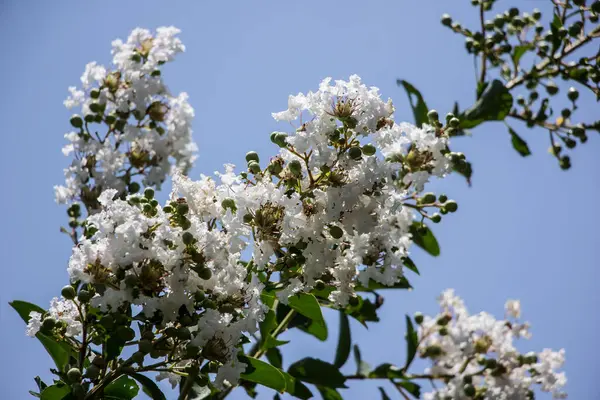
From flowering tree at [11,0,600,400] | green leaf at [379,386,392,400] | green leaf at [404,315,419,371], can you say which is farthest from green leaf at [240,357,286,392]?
green leaf at [404,315,419,371]

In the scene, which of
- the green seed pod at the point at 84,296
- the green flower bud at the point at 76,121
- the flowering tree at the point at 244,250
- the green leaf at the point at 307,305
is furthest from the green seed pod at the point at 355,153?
the green flower bud at the point at 76,121

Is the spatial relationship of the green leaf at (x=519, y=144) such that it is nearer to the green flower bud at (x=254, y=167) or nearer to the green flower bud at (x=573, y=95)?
the green flower bud at (x=573, y=95)

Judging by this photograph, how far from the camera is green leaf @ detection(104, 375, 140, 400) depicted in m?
1.76

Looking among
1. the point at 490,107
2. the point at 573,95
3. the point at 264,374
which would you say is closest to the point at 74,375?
the point at 264,374

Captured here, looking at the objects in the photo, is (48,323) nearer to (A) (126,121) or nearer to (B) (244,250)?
(B) (244,250)

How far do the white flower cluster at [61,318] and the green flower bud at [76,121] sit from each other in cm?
103

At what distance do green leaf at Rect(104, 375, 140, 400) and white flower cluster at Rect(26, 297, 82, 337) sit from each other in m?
0.19

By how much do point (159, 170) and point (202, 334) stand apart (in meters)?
1.23

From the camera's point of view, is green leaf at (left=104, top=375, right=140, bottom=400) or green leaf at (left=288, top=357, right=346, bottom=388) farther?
green leaf at (left=288, top=357, right=346, bottom=388)

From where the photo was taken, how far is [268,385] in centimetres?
187

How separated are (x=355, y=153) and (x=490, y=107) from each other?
54.1 inches

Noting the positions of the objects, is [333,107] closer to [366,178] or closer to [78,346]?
[366,178]

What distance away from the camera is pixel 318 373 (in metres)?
2.43

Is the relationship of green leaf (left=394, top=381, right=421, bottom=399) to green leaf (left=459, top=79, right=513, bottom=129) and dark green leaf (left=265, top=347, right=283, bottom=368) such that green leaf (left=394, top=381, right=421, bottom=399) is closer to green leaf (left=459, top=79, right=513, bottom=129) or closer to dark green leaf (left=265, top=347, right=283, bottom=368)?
dark green leaf (left=265, top=347, right=283, bottom=368)
